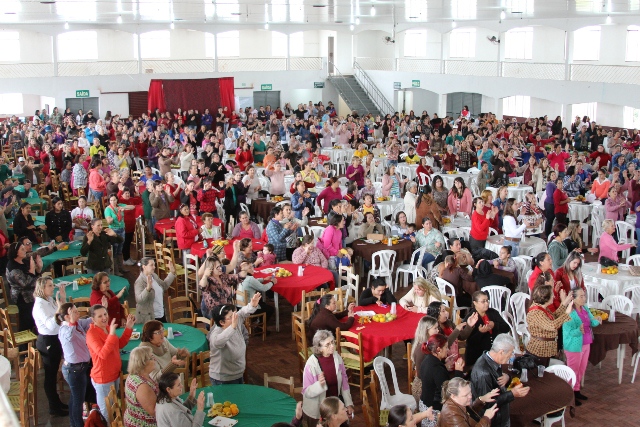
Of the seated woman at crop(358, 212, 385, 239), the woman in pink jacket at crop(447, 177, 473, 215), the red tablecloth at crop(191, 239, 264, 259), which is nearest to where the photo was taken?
the red tablecloth at crop(191, 239, 264, 259)

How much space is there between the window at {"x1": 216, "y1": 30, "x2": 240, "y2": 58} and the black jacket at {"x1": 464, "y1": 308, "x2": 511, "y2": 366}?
2717 cm

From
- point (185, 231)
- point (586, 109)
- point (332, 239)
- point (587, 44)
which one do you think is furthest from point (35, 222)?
point (586, 109)

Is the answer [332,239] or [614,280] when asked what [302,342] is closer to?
[332,239]

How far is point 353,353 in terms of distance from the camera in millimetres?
7863

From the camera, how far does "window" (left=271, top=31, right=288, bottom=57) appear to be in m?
33.7

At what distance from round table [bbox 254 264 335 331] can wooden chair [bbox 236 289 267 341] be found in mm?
250

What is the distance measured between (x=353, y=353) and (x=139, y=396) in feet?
9.45

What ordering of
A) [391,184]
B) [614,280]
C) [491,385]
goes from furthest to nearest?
1. [391,184]
2. [614,280]
3. [491,385]

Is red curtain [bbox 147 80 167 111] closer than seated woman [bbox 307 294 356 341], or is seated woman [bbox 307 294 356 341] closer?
seated woman [bbox 307 294 356 341]

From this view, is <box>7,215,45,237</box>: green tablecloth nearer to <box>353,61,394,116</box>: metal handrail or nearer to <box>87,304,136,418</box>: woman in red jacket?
<box>87,304,136,418</box>: woman in red jacket

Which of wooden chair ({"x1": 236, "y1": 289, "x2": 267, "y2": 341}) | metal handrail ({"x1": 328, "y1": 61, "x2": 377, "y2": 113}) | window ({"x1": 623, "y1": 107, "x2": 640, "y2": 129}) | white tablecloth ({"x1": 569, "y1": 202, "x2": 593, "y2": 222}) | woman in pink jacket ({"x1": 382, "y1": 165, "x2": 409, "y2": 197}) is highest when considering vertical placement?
metal handrail ({"x1": 328, "y1": 61, "x2": 377, "y2": 113})

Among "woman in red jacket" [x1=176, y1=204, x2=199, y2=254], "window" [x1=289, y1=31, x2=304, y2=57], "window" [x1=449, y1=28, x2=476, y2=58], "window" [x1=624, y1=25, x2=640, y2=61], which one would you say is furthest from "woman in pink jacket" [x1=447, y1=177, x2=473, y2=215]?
"window" [x1=289, y1=31, x2=304, y2=57]

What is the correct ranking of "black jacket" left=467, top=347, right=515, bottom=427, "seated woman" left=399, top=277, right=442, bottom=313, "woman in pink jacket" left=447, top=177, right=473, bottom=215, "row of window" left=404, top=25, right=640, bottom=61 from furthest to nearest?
1. "row of window" left=404, top=25, right=640, bottom=61
2. "woman in pink jacket" left=447, top=177, right=473, bottom=215
3. "seated woman" left=399, top=277, right=442, bottom=313
4. "black jacket" left=467, top=347, right=515, bottom=427

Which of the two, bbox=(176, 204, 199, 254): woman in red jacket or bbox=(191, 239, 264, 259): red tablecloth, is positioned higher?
bbox=(176, 204, 199, 254): woman in red jacket
